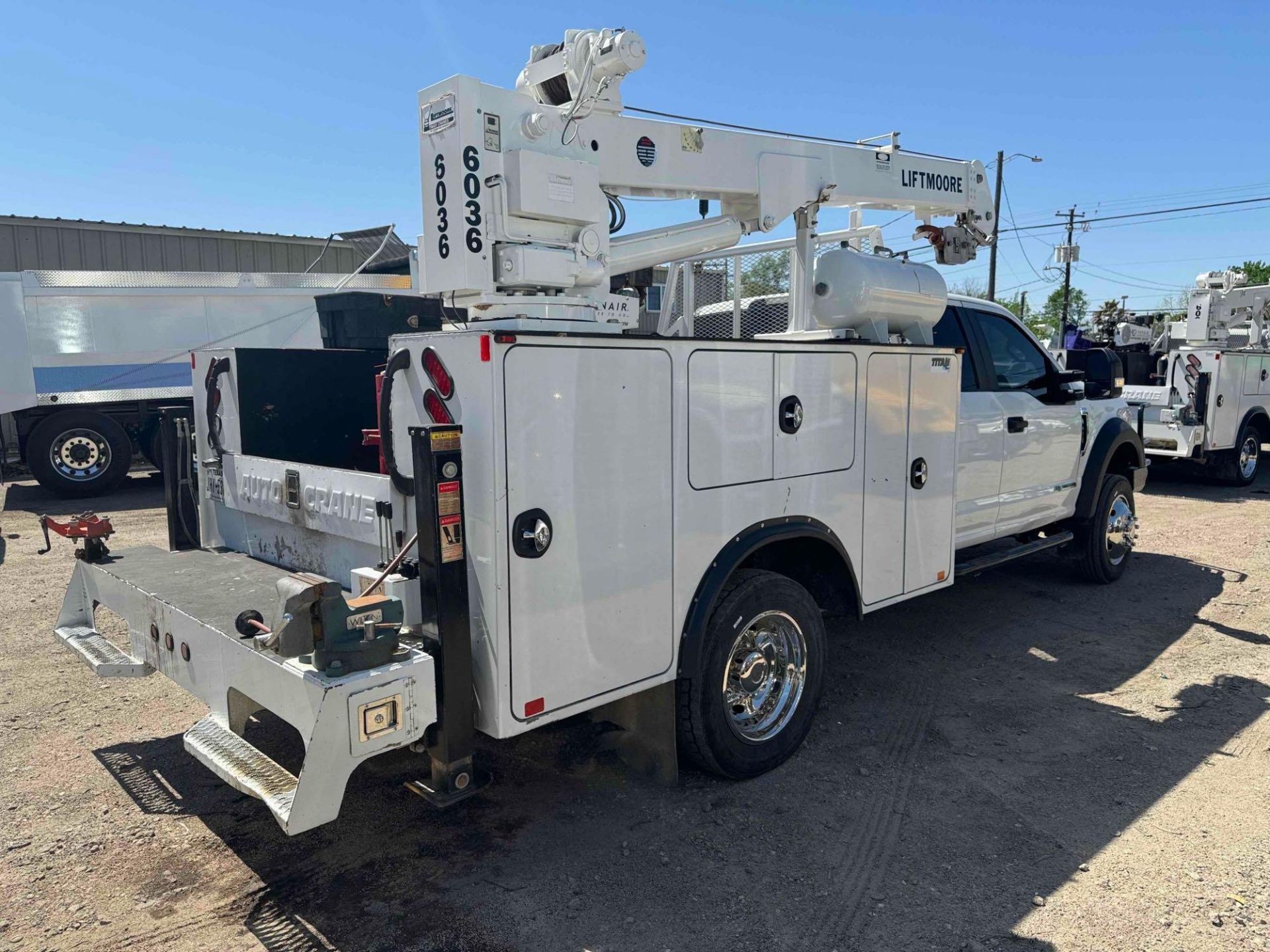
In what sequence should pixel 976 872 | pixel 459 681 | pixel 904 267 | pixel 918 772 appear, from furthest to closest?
pixel 904 267, pixel 918 772, pixel 976 872, pixel 459 681

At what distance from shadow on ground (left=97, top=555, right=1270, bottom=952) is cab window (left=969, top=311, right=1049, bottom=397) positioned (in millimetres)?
1967

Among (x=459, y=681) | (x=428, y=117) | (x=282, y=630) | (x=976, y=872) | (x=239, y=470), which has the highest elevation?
(x=428, y=117)

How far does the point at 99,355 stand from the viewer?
12.2 metres

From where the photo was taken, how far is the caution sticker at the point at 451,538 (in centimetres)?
278

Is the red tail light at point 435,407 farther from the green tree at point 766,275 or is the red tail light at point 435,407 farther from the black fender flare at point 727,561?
the green tree at point 766,275

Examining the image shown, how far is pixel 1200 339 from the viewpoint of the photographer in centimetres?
1355

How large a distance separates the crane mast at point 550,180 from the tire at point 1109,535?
4.30 metres

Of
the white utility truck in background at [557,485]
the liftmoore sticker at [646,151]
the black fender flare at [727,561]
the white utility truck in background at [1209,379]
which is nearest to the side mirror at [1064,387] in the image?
the white utility truck in background at [557,485]

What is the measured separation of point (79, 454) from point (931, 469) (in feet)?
37.0

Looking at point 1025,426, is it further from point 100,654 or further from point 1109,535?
point 100,654

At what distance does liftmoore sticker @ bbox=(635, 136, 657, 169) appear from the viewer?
4.00m

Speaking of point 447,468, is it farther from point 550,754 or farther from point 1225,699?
point 1225,699

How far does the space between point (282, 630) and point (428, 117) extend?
1.97m

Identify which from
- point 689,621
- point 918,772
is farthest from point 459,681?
point 918,772
